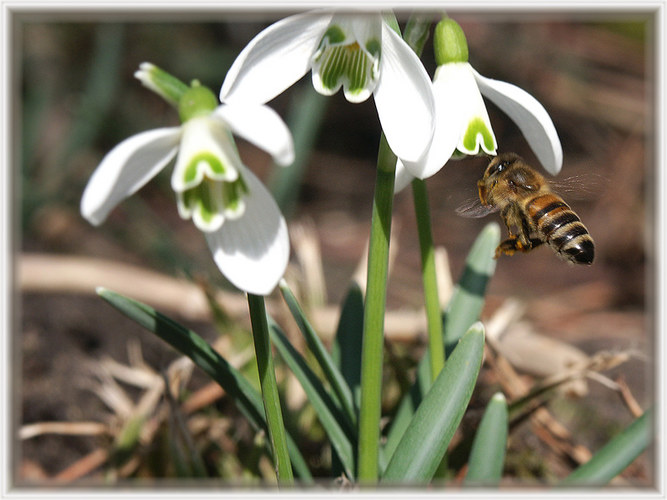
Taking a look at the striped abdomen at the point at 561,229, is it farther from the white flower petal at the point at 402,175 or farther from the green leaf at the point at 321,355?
the green leaf at the point at 321,355

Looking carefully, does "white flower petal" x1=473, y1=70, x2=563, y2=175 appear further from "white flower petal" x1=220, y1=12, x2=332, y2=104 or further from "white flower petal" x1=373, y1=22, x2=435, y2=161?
"white flower petal" x1=220, y1=12, x2=332, y2=104

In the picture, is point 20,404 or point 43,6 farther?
point 20,404

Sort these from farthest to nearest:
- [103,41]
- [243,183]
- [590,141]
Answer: [590,141], [103,41], [243,183]

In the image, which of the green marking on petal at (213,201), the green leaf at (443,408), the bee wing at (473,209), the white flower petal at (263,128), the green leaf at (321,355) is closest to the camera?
the white flower petal at (263,128)

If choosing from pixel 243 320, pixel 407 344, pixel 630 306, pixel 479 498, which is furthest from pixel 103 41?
pixel 479 498

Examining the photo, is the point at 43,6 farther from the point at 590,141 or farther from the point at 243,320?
the point at 590,141

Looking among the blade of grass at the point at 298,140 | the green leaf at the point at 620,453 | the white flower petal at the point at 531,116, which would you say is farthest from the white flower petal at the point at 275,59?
the blade of grass at the point at 298,140

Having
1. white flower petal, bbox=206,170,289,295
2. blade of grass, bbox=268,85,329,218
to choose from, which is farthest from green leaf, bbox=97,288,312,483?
blade of grass, bbox=268,85,329,218
